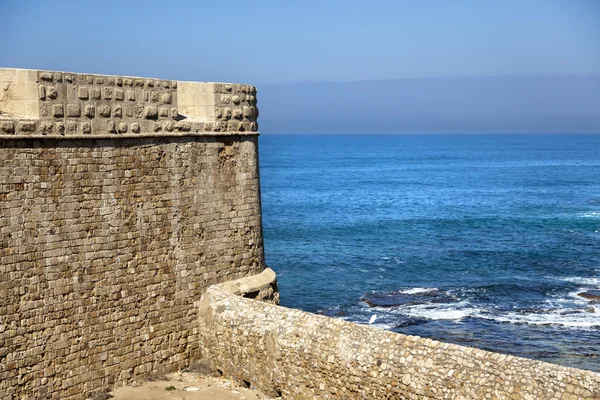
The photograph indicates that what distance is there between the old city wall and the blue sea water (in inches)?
437

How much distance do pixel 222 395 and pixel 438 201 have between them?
55.7 metres

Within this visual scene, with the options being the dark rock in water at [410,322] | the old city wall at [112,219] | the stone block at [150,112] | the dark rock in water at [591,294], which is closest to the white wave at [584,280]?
the dark rock in water at [591,294]

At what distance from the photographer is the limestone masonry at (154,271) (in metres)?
11.5

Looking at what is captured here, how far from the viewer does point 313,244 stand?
1698 inches

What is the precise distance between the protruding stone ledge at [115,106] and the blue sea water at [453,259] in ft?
38.6

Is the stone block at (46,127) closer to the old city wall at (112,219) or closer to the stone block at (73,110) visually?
the old city wall at (112,219)

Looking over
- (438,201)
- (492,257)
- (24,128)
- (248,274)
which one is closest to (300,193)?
(438,201)

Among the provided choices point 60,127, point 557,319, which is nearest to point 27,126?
point 60,127

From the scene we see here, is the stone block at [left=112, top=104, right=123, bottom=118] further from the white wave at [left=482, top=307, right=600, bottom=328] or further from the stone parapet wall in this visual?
the white wave at [left=482, top=307, right=600, bottom=328]

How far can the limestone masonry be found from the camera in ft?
37.9

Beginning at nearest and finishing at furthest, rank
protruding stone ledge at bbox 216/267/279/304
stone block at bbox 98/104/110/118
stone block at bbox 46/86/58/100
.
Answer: stone block at bbox 46/86/58/100 < stone block at bbox 98/104/110/118 < protruding stone ledge at bbox 216/267/279/304

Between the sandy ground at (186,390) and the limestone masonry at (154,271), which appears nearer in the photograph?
the limestone masonry at (154,271)

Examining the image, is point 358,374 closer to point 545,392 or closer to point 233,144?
point 545,392

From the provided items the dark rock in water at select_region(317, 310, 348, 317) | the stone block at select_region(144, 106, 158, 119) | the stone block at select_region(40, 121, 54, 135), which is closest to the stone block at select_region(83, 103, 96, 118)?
the stone block at select_region(40, 121, 54, 135)
